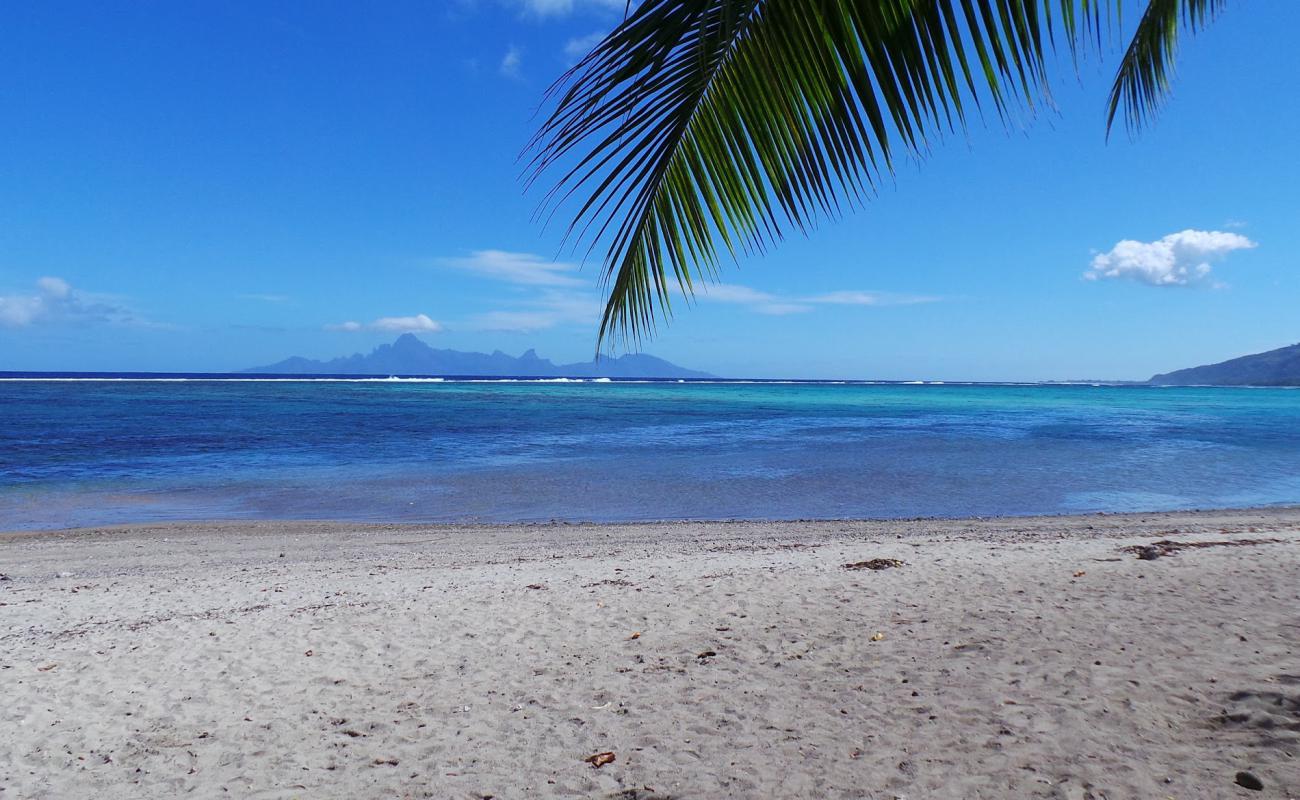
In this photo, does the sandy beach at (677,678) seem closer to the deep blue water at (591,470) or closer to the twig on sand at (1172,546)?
the twig on sand at (1172,546)

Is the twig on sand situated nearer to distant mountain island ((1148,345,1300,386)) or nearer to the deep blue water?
the deep blue water

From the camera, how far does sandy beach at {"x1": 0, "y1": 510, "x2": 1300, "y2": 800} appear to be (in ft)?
12.0

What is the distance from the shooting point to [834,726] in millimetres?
4090

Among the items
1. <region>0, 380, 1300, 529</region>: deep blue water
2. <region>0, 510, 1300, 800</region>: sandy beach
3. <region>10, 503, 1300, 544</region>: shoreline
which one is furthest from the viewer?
<region>0, 380, 1300, 529</region>: deep blue water

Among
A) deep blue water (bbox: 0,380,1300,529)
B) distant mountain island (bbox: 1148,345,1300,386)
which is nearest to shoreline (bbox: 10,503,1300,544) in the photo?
deep blue water (bbox: 0,380,1300,529)

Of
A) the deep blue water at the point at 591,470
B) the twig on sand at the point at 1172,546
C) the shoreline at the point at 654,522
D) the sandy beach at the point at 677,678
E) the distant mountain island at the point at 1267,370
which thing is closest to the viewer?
the sandy beach at the point at 677,678

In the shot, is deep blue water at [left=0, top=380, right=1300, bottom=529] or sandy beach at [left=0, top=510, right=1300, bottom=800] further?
deep blue water at [left=0, top=380, right=1300, bottom=529]

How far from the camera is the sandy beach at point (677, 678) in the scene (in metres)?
3.67

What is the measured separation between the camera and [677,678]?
16.2ft

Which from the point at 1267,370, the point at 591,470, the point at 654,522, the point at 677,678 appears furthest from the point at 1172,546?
the point at 1267,370

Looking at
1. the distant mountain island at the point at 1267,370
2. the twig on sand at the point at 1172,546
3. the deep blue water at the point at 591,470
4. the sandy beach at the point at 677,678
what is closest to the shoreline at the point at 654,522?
the deep blue water at the point at 591,470

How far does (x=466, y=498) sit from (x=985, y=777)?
43.9ft

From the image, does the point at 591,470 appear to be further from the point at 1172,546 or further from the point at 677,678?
the point at 677,678

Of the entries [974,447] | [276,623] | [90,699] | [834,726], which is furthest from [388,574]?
[974,447]
